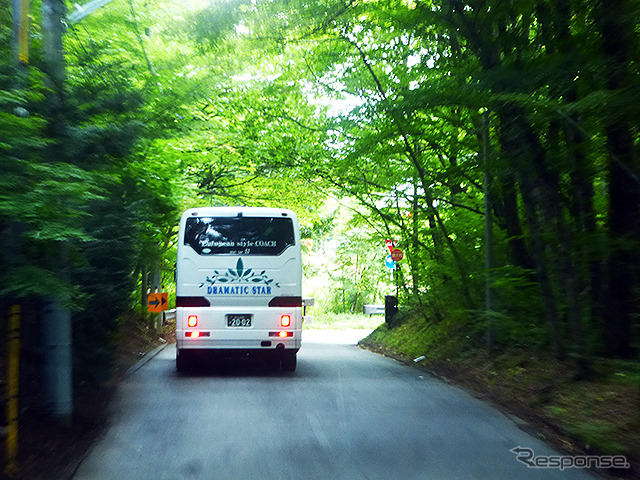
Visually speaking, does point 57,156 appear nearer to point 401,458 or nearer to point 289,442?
point 289,442

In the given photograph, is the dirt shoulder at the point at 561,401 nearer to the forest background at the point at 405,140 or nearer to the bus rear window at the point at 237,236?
the forest background at the point at 405,140

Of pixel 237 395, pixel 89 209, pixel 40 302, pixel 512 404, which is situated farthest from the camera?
pixel 237 395

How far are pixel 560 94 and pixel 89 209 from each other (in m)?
5.62

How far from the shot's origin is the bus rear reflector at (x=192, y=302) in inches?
474

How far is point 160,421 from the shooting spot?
25.1ft

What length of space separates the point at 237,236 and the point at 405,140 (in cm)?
389

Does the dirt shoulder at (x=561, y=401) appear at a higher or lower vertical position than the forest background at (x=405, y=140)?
lower

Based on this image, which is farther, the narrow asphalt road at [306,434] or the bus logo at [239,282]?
the bus logo at [239,282]

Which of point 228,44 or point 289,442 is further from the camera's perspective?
point 228,44

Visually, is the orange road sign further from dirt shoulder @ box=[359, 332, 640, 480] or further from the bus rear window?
dirt shoulder @ box=[359, 332, 640, 480]

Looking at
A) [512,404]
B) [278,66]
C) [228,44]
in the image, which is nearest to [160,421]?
[512,404]


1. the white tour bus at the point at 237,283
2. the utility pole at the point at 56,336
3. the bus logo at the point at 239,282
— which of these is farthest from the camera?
the bus logo at the point at 239,282

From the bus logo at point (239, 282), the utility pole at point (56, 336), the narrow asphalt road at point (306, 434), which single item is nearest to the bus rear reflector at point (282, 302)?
the bus logo at point (239, 282)

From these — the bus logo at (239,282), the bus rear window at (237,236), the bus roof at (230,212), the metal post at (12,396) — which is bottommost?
the metal post at (12,396)
